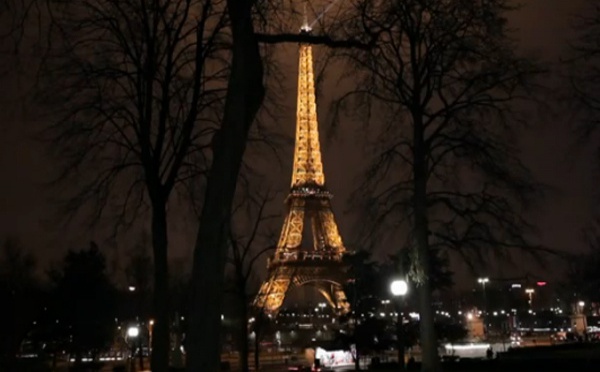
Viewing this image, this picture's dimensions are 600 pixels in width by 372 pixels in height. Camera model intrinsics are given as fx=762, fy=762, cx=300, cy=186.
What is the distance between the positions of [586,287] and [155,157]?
63689mm

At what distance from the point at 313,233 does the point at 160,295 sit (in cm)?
6733

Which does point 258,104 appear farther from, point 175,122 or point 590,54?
point 590,54

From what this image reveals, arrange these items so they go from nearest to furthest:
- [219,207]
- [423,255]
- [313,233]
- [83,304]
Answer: [219,207]
[423,255]
[83,304]
[313,233]

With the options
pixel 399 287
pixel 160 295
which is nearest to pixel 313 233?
pixel 399 287

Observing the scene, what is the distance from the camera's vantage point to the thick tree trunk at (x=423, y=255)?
22812 mm

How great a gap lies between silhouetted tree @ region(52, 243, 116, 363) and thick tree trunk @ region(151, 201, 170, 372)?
38350mm

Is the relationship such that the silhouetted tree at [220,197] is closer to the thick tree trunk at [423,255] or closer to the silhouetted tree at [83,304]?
the thick tree trunk at [423,255]

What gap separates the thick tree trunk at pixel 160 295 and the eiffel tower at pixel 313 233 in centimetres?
5492

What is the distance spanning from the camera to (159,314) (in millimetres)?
21031

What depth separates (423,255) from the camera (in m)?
22.8

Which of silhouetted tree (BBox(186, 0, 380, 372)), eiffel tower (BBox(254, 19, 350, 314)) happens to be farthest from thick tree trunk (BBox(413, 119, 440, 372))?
eiffel tower (BBox(254, 19, 350, 314))

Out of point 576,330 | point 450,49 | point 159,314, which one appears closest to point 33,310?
point 159,314

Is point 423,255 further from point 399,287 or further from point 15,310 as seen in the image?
point 15,310

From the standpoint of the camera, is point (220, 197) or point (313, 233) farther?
point (313, 233)
